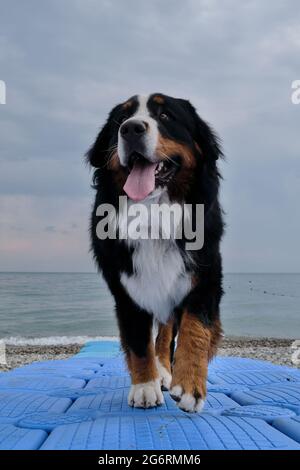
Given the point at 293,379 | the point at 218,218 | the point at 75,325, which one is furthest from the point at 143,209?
the point at 75,325

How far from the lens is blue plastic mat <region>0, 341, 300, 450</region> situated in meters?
2.75

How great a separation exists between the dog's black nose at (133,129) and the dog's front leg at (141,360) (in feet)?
4.08

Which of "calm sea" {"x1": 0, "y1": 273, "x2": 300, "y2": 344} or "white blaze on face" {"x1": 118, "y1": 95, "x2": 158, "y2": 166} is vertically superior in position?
"white blaze on face" {"x1": 118, "y1": 95, "x2": 158, "y2": 166}

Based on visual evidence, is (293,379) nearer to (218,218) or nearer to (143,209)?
(218,218)

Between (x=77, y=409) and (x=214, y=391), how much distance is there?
1.25m

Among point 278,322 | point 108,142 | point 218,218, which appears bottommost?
point 278,322

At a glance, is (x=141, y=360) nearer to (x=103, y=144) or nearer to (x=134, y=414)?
(x=134, y=414)

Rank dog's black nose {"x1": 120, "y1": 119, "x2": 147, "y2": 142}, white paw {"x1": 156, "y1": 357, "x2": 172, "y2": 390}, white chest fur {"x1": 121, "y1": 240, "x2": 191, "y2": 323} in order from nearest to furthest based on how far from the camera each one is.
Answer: dog's black nose {"x1": 120, "y1": 119, "x2": 147, "y2": 142} → white chest fur {"x1": 121, "y1": 240, "x2": 191, "y2": 323} → white paw {"x1": 156, "y1": 357, "x2": 172, "y2": 390}

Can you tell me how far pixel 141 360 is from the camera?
12.0 ft

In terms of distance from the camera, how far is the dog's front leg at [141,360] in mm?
3596

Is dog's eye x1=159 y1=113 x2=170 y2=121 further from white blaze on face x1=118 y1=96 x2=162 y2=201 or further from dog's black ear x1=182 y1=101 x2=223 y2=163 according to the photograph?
dog's black ear x1=182 y1=101 x2=223 y2=163

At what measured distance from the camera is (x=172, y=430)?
2881 mm

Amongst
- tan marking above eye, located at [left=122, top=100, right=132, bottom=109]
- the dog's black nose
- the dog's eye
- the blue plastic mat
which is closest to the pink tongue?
the dog's black nose

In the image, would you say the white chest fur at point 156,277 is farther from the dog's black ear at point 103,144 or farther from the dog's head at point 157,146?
the dog's black ear at point 103,144
